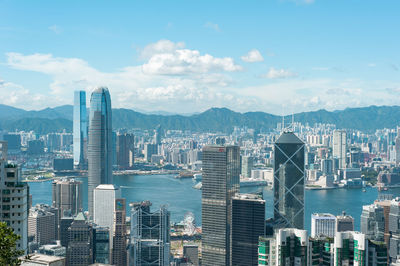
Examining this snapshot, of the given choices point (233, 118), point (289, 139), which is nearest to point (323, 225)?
point (289, 139)

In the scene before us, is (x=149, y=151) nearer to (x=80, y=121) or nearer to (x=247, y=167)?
(x=80, y=121)

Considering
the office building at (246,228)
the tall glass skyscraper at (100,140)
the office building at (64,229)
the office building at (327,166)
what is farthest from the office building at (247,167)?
the office building at (246,228)

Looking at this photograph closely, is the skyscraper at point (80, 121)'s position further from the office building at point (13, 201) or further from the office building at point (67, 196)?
the office building at point (13, 201)

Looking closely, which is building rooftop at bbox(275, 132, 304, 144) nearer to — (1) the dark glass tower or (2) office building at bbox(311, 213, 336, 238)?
(1) the dark glass tower

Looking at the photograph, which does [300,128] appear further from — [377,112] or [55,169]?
[55,169]

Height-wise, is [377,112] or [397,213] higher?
[377,112]

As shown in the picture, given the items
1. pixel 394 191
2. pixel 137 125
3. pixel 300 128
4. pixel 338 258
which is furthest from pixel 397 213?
pixel 137 125
